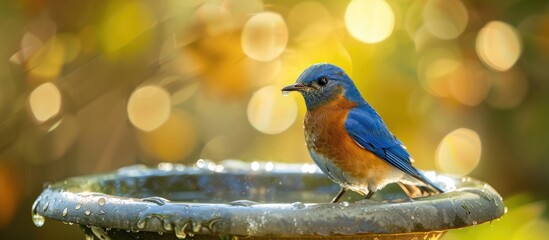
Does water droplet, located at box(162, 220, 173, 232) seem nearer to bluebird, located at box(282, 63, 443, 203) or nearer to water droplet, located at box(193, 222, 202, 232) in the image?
water droplet, located at box(193, 222, 202, 232)

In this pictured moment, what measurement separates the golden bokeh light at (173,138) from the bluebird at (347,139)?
8.61 ft

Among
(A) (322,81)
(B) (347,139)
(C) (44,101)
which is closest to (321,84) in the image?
(A) (322,81)

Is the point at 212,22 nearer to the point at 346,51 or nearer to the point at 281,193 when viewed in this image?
the point at 346,51

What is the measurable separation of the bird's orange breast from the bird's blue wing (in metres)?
0.02

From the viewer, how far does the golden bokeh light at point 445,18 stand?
5.26m

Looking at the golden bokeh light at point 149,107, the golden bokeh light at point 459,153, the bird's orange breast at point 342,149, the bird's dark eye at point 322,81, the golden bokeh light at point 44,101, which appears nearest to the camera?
the bird's orange breast at point 342,149

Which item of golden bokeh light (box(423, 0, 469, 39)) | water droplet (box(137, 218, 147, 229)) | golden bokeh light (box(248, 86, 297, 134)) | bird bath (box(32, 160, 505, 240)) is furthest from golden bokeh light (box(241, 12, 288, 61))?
water droplet (box(137, 218, 147, 229))

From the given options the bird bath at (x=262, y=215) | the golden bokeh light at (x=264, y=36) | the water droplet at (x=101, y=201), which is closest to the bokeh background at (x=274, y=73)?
the golden bokeh light at (x=264, y=36)

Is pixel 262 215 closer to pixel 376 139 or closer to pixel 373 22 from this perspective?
pixel 376 139

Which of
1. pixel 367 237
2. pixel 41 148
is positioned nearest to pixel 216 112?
pixel 41 148

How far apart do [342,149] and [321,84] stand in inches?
10.7

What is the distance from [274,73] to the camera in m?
5.41

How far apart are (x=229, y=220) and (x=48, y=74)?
3.31 meters

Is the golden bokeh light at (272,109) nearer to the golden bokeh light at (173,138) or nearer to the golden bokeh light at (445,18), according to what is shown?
the golden bokeh light at (173,138)
